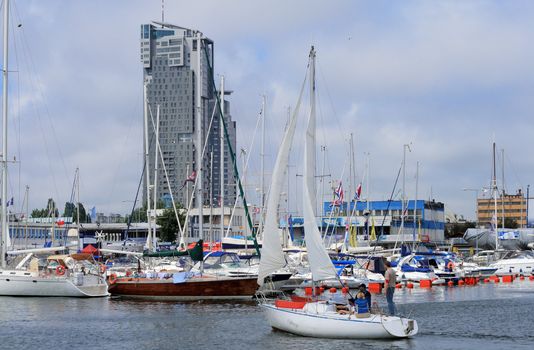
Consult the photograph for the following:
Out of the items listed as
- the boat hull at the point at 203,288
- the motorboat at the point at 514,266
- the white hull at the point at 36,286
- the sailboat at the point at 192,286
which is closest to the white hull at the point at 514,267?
the motorboat at the point at 514,266

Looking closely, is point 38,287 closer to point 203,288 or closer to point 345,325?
point 203,288

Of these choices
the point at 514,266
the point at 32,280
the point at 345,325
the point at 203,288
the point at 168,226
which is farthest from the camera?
the point at 168,226

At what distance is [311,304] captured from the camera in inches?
1428

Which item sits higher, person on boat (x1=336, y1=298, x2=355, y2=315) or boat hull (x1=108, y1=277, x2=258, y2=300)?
Result: person on boat (x1=336, y1=298, x2=355, y2=315)

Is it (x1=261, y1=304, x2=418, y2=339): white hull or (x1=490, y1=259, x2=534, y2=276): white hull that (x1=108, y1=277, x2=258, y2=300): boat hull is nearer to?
(x1=261, y1=304, x2=418, y2=339): white hull

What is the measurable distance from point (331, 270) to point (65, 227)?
113 metres

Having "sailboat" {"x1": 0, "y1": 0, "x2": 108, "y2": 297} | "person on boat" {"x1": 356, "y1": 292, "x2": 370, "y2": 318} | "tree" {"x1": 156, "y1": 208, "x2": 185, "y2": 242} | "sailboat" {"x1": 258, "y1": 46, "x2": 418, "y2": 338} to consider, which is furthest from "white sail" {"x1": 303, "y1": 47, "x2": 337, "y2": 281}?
"tree" {"x1": 156, "y1": 208, "x2": 185, "y2": 242}

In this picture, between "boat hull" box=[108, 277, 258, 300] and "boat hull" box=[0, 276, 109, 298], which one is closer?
"boat hull" box=[108, 277, 258, 300]

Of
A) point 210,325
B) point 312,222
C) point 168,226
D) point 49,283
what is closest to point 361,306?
point 312,222

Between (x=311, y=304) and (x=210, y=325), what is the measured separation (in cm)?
824

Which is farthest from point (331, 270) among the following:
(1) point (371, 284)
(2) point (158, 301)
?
(1) point (371, 284)

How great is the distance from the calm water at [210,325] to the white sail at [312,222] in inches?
127

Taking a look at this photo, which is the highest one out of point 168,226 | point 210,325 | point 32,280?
point 168,226

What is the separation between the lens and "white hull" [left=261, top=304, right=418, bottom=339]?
34.2 metres
